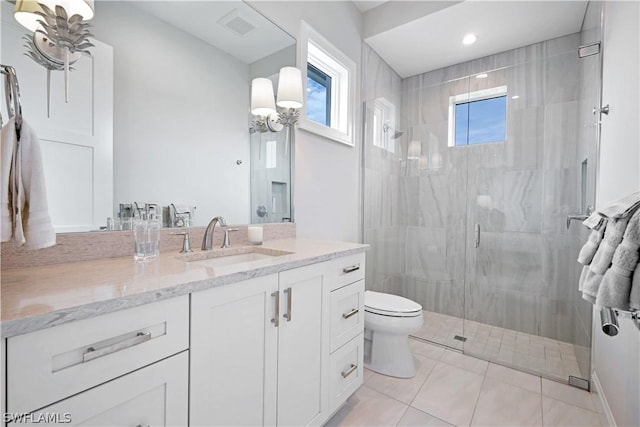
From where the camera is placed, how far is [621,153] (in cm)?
130

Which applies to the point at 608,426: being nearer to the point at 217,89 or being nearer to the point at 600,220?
the point at 600,220

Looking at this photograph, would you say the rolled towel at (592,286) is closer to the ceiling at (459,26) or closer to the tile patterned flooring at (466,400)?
the tile patterned flooring at (466,400)

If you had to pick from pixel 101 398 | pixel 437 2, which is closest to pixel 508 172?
pixel 437 2

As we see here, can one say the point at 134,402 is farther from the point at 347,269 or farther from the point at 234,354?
the point at 347,269

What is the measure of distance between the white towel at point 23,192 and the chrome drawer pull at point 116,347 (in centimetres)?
31

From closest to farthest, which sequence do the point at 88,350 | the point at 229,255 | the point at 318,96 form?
1. the point at 88,350
2. the point at 229,255
3. the point at 318,96

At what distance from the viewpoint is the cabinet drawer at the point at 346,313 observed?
1.35m

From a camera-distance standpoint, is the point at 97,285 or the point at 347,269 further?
the point at 347,269

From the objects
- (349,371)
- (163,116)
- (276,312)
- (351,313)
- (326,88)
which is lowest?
(349,371)

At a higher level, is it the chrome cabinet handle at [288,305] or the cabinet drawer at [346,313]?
the chrome cabinet handle at [288,305]

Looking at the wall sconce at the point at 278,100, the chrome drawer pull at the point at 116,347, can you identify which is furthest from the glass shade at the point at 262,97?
the chrome drawer pull at the point at 116,347

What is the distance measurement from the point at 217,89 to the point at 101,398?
1372mm

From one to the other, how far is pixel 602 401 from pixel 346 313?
1455mm

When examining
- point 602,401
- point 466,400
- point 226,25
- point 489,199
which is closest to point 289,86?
point 226,25
